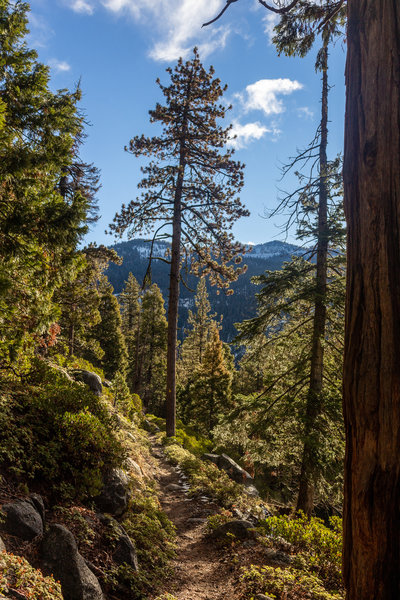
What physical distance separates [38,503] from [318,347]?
6.59m

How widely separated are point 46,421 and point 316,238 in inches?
276

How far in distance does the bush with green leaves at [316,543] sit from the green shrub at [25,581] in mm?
3340

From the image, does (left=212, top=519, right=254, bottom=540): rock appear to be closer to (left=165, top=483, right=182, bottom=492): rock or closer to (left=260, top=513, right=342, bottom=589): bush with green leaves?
(left=260, top=513, right=342, bottom=589): bush with green leaves

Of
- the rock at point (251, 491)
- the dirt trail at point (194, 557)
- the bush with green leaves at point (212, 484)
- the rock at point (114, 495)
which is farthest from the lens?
the rock at point (251, 491)

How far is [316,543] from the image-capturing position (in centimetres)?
480

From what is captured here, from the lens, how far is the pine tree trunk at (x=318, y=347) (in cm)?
707

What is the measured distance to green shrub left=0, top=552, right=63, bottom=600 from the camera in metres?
2.55

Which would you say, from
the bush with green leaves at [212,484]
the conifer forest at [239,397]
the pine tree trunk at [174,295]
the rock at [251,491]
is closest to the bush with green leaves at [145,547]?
the conifer forest at [239,397]

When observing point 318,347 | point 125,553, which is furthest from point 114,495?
point 318,347

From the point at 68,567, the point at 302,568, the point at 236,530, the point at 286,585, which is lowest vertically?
the point at 236,530

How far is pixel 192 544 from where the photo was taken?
236 inches

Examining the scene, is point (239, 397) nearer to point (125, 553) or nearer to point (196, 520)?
point (196, 520)

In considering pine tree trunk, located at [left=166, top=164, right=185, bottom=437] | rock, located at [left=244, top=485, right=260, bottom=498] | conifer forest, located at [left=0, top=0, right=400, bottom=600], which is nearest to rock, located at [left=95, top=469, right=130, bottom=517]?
conifer forest, located at [left=0, top=0, right=400, bottom=600]

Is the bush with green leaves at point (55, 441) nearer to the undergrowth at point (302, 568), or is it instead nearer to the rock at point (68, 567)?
the rock at point (68, 567)
